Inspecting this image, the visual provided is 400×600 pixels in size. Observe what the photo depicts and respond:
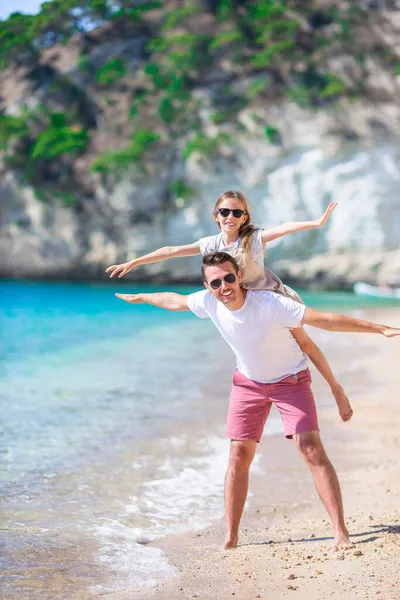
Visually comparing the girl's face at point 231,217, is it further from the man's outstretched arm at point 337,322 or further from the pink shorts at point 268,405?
the pink shorts at point 268,405

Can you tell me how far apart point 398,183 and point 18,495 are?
23.9 metres

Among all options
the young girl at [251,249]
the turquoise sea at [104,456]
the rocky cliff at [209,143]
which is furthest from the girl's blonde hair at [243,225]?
the rocky cliff at [209,143]

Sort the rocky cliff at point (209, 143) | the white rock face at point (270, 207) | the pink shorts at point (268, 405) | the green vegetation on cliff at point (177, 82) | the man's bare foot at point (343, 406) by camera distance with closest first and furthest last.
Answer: the pink shorts at point (268, 405), the man's bare foot at point (343, 406), the white rock face at point (270, 207), the rocky cliff at point (209, 143), the green vegetation on cliff at point (177, 82)

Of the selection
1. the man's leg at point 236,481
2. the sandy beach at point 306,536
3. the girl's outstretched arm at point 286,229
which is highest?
the girl's outstretched arm at point 286,229

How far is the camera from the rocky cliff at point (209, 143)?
2681cm

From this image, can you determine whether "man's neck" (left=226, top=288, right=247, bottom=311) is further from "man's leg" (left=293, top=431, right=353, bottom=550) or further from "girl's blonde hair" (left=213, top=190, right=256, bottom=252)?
"man's leg" (left=293, top=431, right=353, bottom=550)

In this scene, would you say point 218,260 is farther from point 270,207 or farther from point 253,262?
point 270,207

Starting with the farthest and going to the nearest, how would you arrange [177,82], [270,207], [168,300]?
[177,82], [270,207], [168,300]

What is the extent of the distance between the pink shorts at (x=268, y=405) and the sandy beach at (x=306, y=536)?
67 cm

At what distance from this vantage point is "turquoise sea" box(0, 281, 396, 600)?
3912mm

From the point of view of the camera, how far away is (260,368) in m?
3.84

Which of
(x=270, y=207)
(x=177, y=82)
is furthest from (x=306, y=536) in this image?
(x=177, y=82)

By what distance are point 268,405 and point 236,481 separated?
0.47 m

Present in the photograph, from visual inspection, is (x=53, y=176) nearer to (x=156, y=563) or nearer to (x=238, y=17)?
(x=238, y=17)
